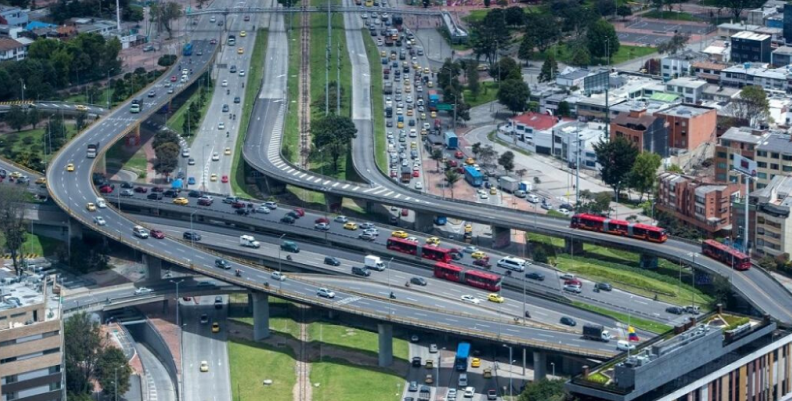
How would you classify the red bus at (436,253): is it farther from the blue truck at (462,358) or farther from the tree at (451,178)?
the tree at (451,178)

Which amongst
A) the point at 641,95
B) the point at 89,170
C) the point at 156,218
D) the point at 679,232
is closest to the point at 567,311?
the point at 679,232

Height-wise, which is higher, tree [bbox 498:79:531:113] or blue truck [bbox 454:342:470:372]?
tree [bbox 498:79:531:113]

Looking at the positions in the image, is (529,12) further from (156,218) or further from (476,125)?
(156,218)

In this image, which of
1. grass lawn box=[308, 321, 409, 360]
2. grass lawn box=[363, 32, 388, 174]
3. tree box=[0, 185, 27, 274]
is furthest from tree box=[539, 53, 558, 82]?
grass lawn box=[308, 321, 409, 360]

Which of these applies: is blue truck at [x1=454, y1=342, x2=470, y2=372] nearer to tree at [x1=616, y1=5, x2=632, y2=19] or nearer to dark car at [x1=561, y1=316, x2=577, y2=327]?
dark car at [x1=561, y1=316, x2=577, y2=327]

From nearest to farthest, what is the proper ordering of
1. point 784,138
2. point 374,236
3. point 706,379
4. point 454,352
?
point 706,379 → point 454,352 → point 374,236 → point 784,138

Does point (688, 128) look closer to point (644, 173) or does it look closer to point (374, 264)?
point (644, 173)
